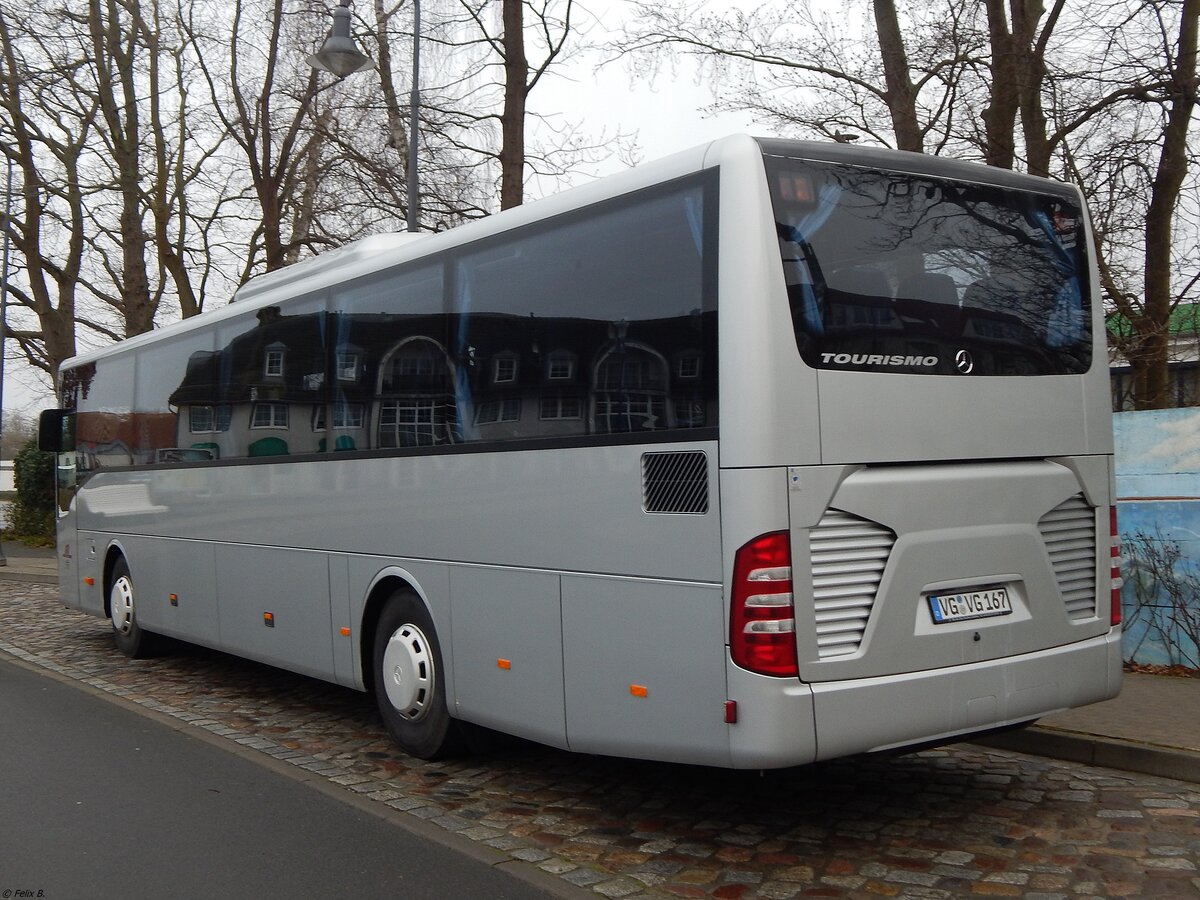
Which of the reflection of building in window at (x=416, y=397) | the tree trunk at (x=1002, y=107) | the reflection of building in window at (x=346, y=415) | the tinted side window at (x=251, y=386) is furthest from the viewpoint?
the tree trunk at (x=1002, y=107)

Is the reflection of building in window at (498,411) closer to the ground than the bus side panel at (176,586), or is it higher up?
higher up

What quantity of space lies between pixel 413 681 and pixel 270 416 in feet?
9.32

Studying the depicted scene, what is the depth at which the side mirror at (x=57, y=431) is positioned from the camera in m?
14.1

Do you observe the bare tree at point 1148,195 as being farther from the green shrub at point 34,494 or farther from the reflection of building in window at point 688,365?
the green shrub at point 34,494

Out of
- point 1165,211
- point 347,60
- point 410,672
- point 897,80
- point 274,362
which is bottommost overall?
point 410,672

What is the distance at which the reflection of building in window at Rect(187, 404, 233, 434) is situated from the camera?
33.6 feet

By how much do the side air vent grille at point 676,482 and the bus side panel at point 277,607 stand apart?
11.9 ft

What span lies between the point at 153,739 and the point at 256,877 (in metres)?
3.39

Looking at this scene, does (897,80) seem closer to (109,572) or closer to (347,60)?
(347,60)

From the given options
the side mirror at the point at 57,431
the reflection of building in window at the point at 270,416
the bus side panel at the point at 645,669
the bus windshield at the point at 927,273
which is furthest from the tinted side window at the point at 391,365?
the side mirror at the point at 57,431

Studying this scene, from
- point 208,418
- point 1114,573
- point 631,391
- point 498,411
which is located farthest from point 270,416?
point 1114,573

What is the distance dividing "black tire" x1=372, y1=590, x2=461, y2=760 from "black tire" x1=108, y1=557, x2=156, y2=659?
5269 mm

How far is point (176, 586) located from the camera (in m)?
11.2

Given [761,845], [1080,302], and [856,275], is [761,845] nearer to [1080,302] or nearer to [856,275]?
[856,275]
